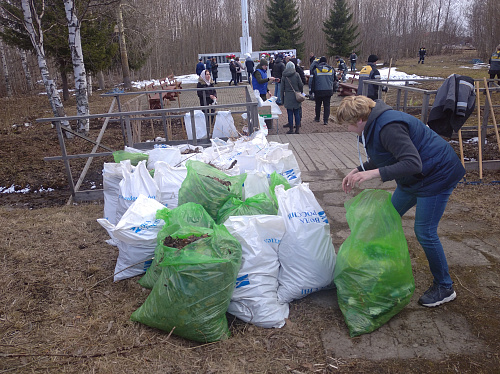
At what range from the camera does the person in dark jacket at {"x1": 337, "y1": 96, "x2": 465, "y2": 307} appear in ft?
6.61

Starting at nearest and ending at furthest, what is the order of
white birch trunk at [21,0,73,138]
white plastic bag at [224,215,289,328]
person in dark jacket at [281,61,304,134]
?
white plastic bag at [224,215,289,328] → person in dark jacket at [281,61,304,134] → white birch trunk at [21,0,73,138]

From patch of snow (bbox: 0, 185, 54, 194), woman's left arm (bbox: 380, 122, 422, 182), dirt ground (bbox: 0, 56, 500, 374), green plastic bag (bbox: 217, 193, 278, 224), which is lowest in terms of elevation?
patch of snow (bbox: 0, 185, 54, 194)

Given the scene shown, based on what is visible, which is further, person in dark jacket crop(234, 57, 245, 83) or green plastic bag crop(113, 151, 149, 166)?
person in dark jacket crop(234, 57, 245, 83)

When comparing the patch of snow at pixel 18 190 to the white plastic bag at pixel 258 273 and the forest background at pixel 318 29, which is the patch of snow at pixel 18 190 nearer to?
the white plastic bag at pixel 258 273

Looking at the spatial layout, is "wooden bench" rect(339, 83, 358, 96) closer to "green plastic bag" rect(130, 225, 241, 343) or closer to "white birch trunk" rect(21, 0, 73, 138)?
"white birch trunk" rect(21, 0, 73, 138)

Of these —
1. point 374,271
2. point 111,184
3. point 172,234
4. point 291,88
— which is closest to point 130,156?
Result: point 111,184

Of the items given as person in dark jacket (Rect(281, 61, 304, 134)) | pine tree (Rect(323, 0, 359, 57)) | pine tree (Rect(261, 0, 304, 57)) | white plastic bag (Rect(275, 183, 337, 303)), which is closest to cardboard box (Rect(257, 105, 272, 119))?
person in dark jacket (Rect(281, 61, 304, 134))

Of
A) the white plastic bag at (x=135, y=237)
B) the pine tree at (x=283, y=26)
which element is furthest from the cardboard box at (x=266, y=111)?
the pine tree at (x=283, y=26)

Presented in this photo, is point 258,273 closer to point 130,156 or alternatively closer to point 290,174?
point 290,174

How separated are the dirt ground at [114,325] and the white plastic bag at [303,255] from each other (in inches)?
5.6

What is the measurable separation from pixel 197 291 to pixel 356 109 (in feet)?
4.46

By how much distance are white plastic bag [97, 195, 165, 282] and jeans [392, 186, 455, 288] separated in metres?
1.76

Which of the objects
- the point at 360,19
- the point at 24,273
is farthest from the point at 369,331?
the point at 360,19

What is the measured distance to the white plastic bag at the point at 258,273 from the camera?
2305 millimetres
